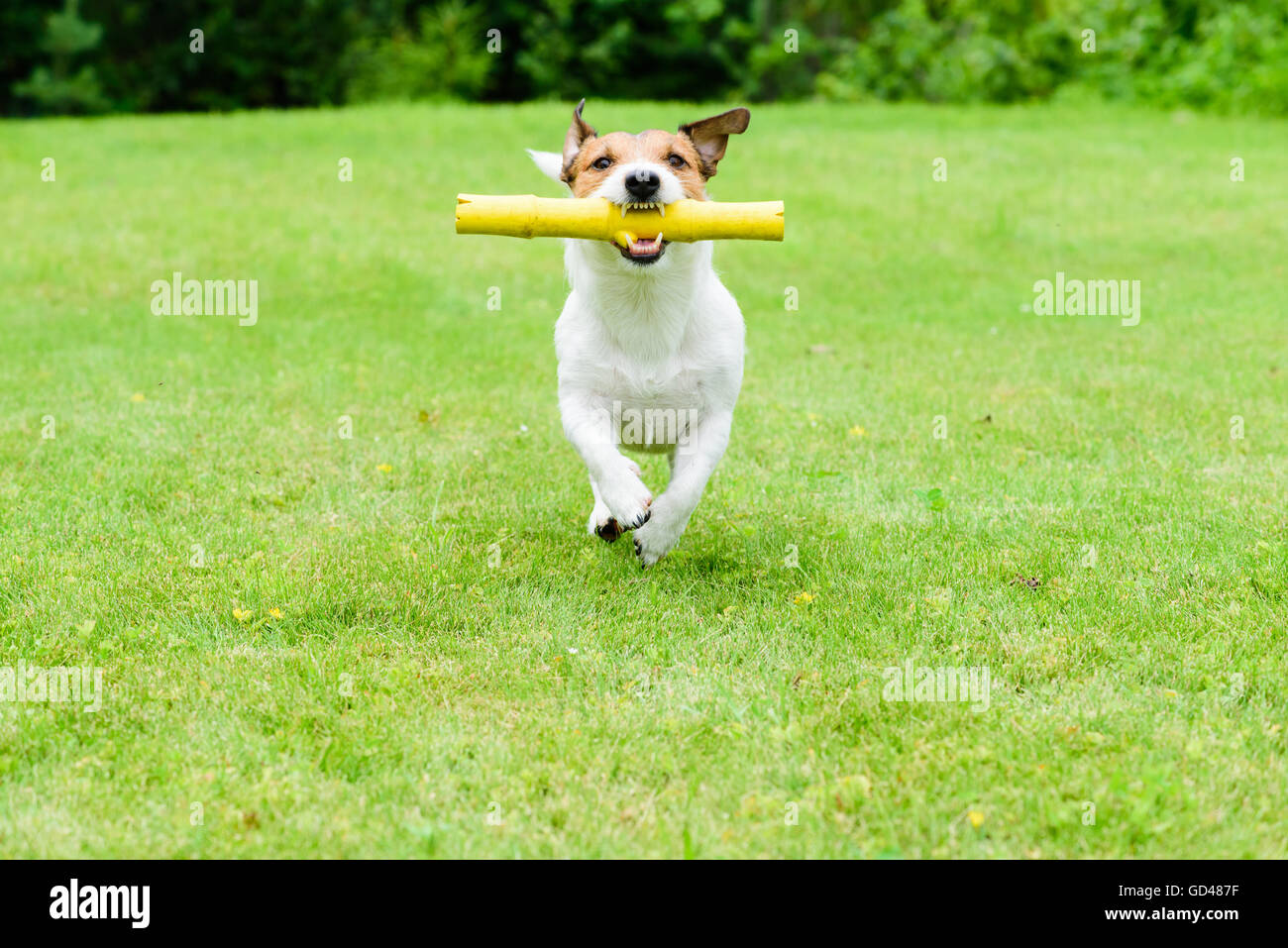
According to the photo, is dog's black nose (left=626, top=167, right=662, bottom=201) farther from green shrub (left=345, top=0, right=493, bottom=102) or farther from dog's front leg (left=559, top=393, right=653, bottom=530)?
green shrub (left=345, top=0, right=493, bottom=102)

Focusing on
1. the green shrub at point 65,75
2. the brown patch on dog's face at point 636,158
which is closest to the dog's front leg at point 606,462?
the brown patch on dog's face at point 636,158

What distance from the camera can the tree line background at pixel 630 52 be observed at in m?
24.5

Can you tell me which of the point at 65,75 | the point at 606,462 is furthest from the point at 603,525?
the point at 65,75

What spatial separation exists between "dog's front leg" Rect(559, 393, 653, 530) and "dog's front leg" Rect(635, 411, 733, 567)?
3.1 inches

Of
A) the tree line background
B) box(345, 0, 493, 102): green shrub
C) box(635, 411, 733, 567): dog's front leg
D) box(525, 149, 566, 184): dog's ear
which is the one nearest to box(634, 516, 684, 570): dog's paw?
box(635, 411, 733, 567): dog's front leg

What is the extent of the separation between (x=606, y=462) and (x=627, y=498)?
0.19 metres

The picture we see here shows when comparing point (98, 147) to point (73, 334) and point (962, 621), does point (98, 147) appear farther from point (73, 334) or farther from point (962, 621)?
point (962, 621)

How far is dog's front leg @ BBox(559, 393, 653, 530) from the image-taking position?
520cm

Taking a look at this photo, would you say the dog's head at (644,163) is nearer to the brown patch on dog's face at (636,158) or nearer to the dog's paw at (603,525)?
the brown patch on dog's face at (636,158)

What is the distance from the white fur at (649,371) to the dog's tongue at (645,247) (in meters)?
0.09

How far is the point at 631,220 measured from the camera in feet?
16.6

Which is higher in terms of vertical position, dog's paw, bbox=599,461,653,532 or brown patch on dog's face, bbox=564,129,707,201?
brown patch on dog's face, bbox=564,129,707,201

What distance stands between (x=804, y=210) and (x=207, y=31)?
18.5m

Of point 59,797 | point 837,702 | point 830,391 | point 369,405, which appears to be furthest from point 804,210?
point 59,797
